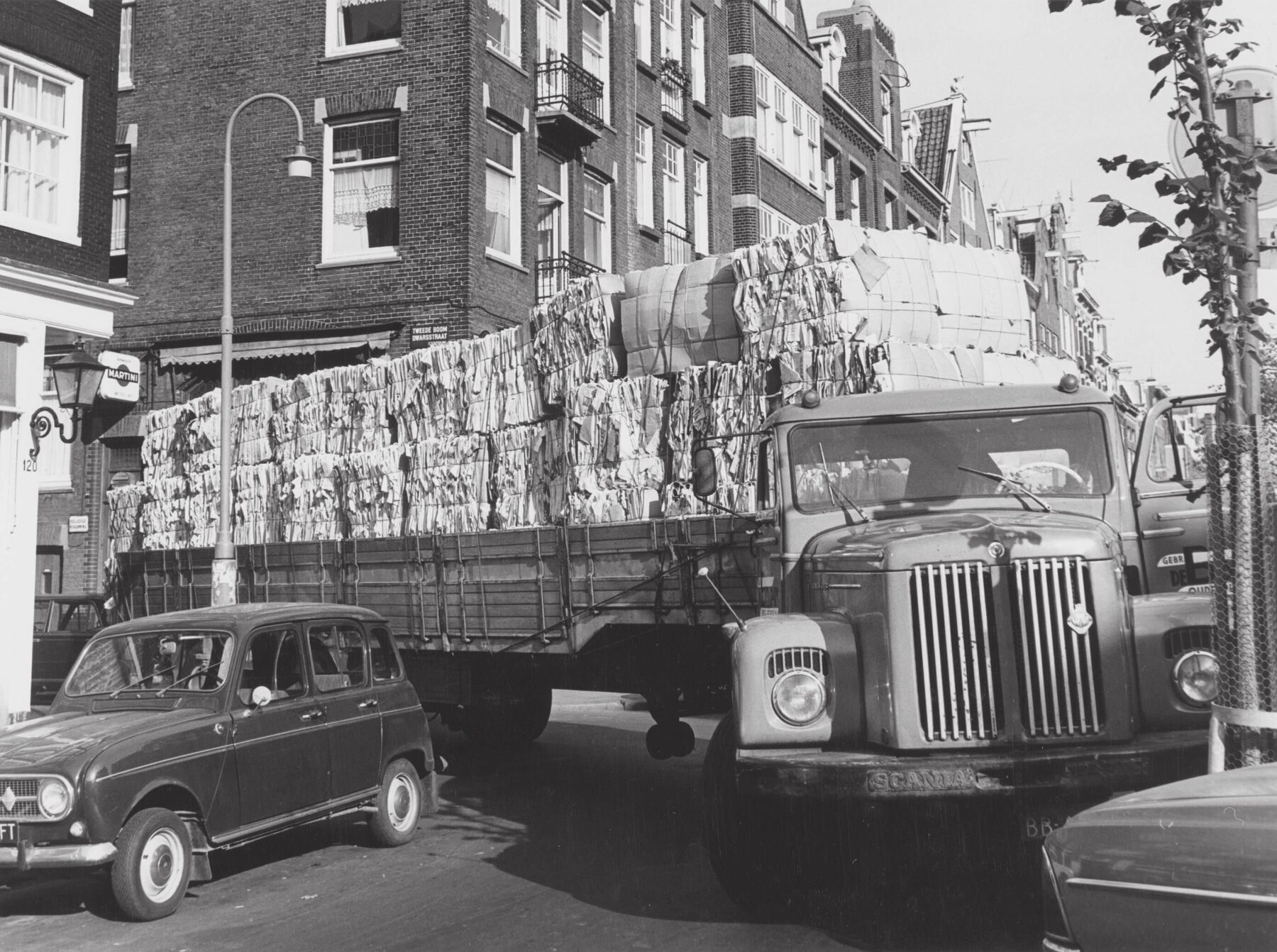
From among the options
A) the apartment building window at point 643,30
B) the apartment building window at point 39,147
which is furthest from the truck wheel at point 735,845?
the apartment building window at point 643,30

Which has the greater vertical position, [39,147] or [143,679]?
[39,147]

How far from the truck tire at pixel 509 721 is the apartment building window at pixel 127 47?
16.1 metres

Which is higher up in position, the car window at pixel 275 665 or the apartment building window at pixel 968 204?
the apartment building window at pixel 968 204

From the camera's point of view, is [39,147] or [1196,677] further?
[39,147]

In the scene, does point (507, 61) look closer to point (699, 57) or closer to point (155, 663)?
point (699, 57)

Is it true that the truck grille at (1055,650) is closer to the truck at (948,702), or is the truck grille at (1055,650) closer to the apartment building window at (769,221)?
the truck at (948,702)

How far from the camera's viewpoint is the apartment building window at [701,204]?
93.3 ft

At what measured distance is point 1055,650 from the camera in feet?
18.4

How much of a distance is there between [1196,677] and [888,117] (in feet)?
121

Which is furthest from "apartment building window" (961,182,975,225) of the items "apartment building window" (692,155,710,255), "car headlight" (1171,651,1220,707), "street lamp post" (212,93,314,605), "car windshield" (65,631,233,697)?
"car headlight" (1171,651,1220,707)

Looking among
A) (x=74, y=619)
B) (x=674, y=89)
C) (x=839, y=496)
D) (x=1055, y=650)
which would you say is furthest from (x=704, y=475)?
(x=674, y=89)

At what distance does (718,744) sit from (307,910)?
245cm

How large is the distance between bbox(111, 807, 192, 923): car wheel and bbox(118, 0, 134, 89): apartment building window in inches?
765

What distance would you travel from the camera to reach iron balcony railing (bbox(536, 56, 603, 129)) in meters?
22.4
